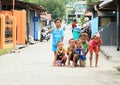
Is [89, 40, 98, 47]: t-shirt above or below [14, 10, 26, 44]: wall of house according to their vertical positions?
below

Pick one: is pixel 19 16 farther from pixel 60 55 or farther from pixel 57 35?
pixel 60 55

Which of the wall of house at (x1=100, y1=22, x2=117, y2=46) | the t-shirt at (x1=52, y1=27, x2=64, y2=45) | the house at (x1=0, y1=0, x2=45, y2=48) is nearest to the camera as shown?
the t-shirt at (x1=52, y1=27, x2=64, y2=45)

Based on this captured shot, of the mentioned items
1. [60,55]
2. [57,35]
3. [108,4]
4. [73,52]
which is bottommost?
[60,55]

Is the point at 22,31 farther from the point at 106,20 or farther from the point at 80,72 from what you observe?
the point at 80,72

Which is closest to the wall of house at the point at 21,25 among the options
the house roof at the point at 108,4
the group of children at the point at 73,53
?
the house roof at the point at 108,4

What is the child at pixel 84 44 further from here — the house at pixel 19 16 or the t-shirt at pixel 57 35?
the house at pixel 19 16

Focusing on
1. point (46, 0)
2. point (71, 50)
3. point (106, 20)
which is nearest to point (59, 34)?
point (71, 50)

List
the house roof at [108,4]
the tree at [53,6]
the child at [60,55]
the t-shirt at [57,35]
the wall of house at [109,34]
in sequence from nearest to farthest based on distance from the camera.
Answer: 1. the child at [60,55]
2. the t-shirt at [57,35]
3. the house roof at [108,4]
4. the wall of house at [109,34]
5. the tree at [53,6]

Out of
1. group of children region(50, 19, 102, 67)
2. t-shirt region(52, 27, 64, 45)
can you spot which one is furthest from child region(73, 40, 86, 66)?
t-shirt region(52, 27, 64, 45)

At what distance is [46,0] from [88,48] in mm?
95680

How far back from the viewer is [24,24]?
1371 inches

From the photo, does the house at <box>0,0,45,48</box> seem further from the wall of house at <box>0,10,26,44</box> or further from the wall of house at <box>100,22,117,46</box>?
the wall of house at <box>100,22,117,46</box>

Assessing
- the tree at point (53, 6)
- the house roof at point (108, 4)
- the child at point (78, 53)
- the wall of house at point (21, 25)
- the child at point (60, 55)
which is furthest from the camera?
the tree at point (53, 6)

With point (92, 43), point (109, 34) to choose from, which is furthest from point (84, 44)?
point (109, 34)
